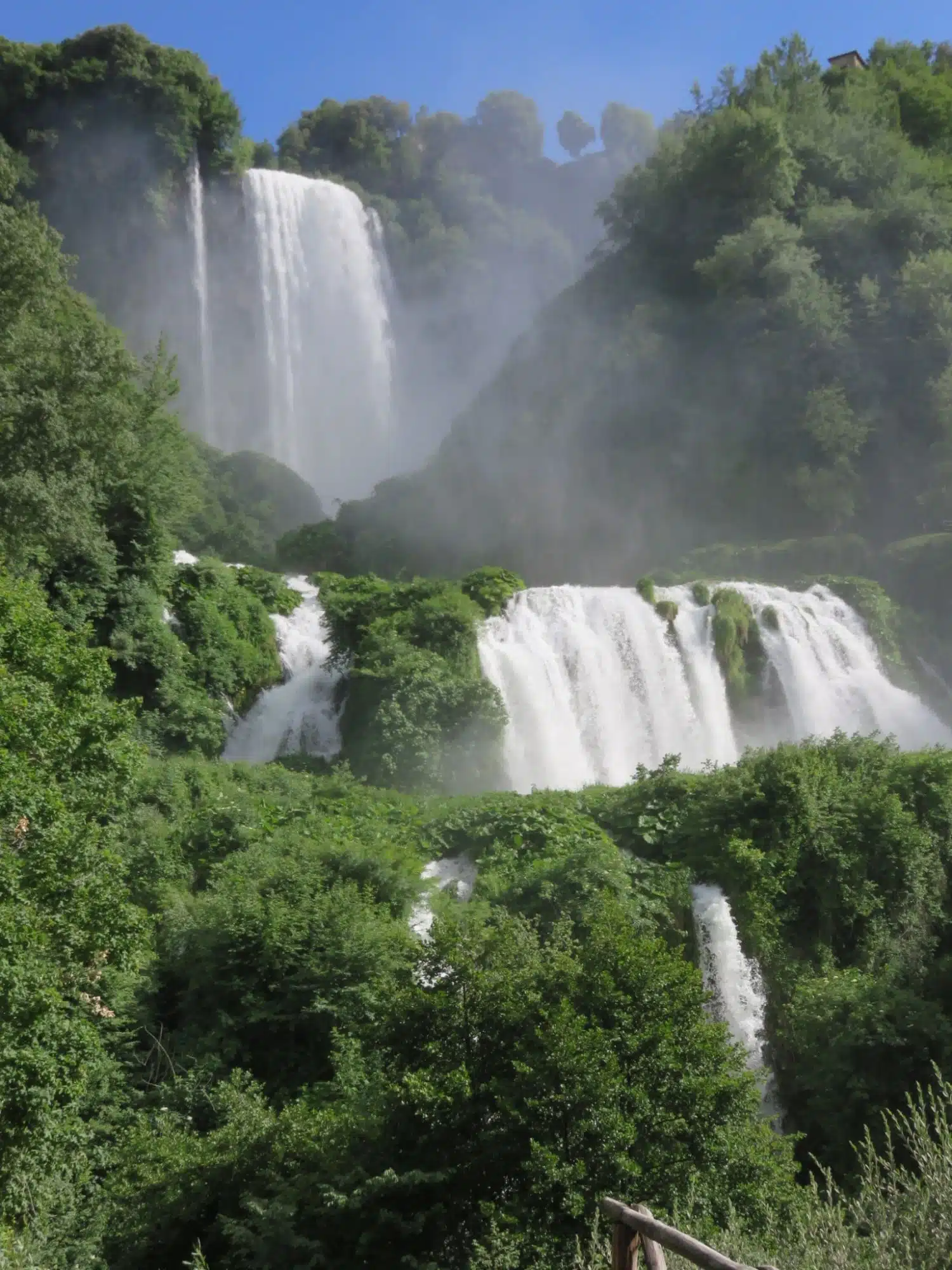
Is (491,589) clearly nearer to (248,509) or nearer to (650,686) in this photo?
(650,686)

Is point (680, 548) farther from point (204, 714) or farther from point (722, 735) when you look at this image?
point (204, 714)

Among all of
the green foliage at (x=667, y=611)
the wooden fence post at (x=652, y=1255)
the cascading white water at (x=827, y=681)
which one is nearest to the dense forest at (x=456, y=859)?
the cascading white water at (x=827, y=681)

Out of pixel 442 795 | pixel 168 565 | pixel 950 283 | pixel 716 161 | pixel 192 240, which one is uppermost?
pixel 192 240

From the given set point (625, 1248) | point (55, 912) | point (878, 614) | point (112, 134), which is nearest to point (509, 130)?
point (112, 134)

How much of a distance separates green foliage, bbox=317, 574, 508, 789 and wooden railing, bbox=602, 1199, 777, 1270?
18729 millimetres

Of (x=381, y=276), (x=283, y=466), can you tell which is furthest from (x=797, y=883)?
(x=381, y=276)

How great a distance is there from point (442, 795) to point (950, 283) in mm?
34988

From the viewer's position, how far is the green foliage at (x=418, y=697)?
82.3 ft

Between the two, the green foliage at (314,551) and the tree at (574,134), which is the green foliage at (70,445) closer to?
the green foliage at (314,551)

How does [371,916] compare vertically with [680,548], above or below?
below

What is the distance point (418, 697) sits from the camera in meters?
25.5

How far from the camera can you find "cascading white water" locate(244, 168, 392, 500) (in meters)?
64.7

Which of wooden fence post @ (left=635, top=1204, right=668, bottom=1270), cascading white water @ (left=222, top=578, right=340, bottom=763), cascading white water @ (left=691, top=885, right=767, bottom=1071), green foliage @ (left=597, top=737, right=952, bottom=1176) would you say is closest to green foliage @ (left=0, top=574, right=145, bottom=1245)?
wooden fence post @ (left=635, top=1204, right=668, bottom=1270)

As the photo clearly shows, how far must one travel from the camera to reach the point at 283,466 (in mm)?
55594
